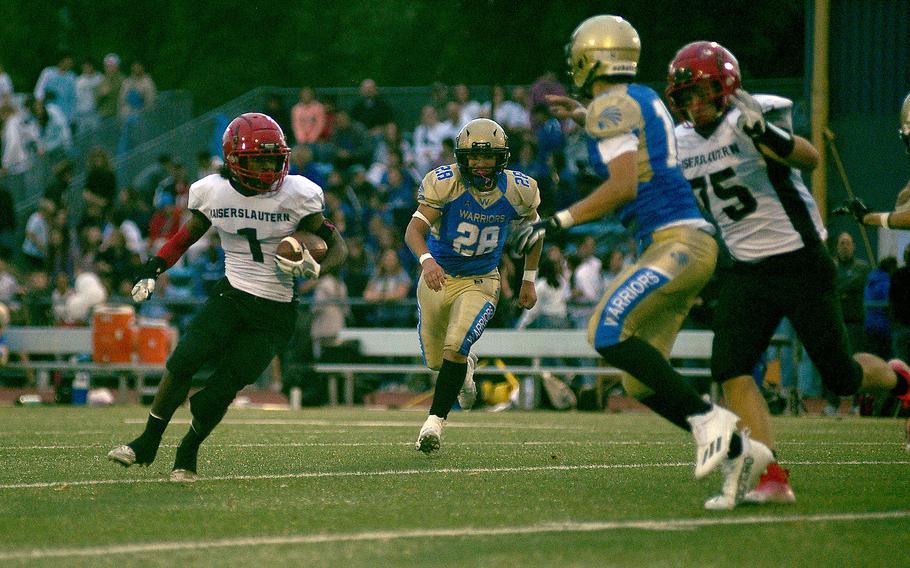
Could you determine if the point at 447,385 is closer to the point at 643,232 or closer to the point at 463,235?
the point at 463,235

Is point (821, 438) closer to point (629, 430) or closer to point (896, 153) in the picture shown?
point (629, 430)

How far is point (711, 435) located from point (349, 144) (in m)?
14.3

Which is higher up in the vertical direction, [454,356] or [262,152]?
[262,152]

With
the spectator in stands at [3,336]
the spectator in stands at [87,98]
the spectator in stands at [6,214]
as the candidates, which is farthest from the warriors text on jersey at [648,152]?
the spectator in stands at [87,98]

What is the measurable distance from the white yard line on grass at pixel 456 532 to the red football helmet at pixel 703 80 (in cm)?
188

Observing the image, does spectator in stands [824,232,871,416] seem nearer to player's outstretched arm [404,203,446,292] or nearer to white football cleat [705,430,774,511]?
player's outstretched arm [404,203,446,292]

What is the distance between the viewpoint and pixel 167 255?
783 centimetres

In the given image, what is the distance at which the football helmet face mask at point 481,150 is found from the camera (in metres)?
9.56

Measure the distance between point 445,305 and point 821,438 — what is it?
3.00 meters

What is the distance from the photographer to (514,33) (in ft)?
72.1

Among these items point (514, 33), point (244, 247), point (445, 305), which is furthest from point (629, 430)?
point (514, 33)

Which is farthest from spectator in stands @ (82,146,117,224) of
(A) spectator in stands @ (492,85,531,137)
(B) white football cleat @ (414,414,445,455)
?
(B) white football cleat @ (414,414,445,455)

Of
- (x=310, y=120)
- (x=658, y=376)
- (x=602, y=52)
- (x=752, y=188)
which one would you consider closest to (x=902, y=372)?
(x=752, y=188)

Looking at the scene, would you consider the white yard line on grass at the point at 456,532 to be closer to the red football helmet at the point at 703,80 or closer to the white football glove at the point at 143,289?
the red football helmet at the point at 703,80
